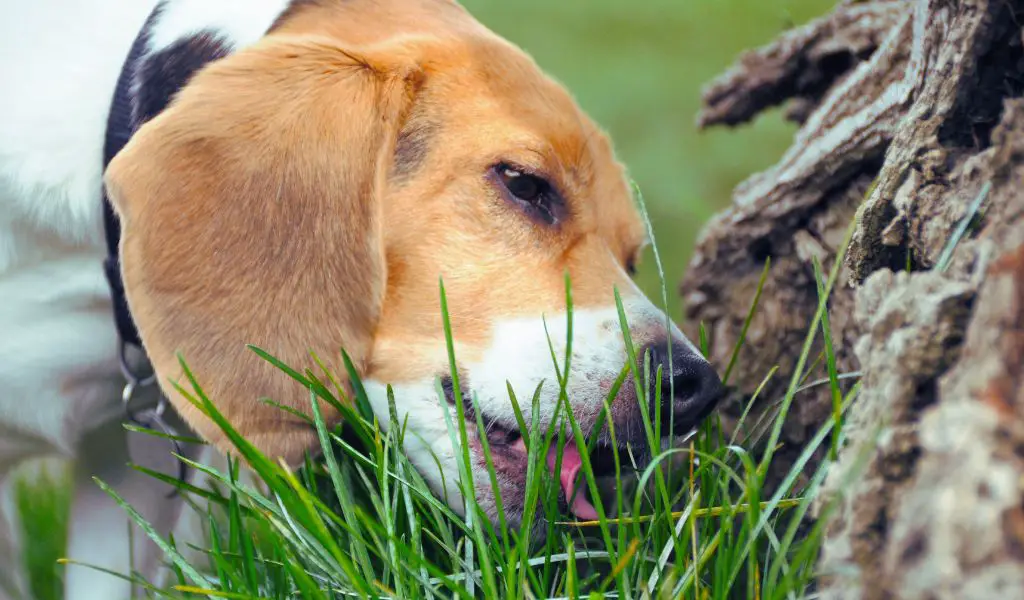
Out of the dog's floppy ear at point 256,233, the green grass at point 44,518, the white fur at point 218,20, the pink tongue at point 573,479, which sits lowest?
the green grass at point 44,518

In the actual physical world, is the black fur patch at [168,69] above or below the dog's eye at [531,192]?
above

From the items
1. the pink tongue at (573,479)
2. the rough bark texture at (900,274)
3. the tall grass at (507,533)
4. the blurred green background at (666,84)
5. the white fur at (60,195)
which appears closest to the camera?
the rough bark texture at (900,274)

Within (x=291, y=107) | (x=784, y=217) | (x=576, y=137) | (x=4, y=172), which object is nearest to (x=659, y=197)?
(x=784, y=217)

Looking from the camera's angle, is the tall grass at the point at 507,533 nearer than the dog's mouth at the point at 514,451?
Yes

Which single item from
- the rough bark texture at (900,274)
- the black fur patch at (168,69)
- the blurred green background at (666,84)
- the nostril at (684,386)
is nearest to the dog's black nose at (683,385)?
the nostril at (684,386)

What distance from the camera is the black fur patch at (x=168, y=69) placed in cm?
173

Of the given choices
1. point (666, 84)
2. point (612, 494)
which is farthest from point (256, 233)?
point (666, 84)

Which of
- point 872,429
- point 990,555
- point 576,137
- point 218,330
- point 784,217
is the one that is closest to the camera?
point 990,555

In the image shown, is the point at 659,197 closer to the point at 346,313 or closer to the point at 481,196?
the point at 481,196

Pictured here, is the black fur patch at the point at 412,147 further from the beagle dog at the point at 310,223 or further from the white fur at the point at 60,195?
the white fur at the point at 60,195

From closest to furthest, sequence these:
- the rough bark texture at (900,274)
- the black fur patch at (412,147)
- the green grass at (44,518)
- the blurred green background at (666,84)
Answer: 1. the rough bark texture at (900,274)
2. the black fur patch at (412,147)
3. the green grass at (44,518)
4. the blurred green background at (666,84)

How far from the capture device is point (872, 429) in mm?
951

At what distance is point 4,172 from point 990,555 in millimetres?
1764

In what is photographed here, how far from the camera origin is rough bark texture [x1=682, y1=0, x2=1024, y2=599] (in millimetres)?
707
